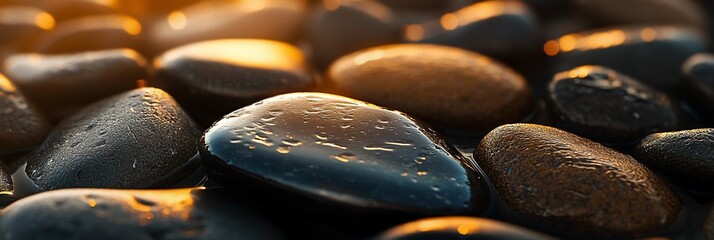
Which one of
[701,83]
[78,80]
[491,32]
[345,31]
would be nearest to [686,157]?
[701,83]

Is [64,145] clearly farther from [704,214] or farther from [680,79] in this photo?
[680,79]

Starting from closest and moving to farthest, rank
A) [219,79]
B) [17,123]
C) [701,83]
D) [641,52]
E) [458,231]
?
1. [458,231]
2. [17,123]
3. [219,79]
4. [701,83]
5. [641,52]

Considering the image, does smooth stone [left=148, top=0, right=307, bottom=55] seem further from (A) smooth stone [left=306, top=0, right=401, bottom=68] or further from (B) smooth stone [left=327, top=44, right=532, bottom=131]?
(B) smooth stone [left=327, top=44, right=532, bottom=131]

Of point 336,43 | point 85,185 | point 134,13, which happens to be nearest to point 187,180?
point 85,185

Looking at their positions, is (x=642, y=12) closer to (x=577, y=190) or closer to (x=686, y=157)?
(x=686, y=157)

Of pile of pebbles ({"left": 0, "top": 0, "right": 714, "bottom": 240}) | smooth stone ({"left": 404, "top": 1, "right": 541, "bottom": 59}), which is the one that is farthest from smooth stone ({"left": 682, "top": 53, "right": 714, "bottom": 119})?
smooth stone ({"left": 404, "top": 1, "right": 541, "bottom": 59})

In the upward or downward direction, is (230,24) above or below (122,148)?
above
